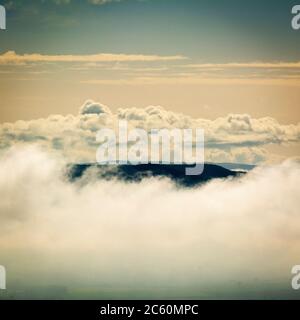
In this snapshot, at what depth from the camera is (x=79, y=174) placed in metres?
9.23

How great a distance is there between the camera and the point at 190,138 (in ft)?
29.4

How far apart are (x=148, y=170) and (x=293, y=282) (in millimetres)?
2422

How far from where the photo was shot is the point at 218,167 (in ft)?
30.0

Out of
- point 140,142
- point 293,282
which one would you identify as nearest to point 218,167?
point 140,142

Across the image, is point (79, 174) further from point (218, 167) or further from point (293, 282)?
point (293, 282)
